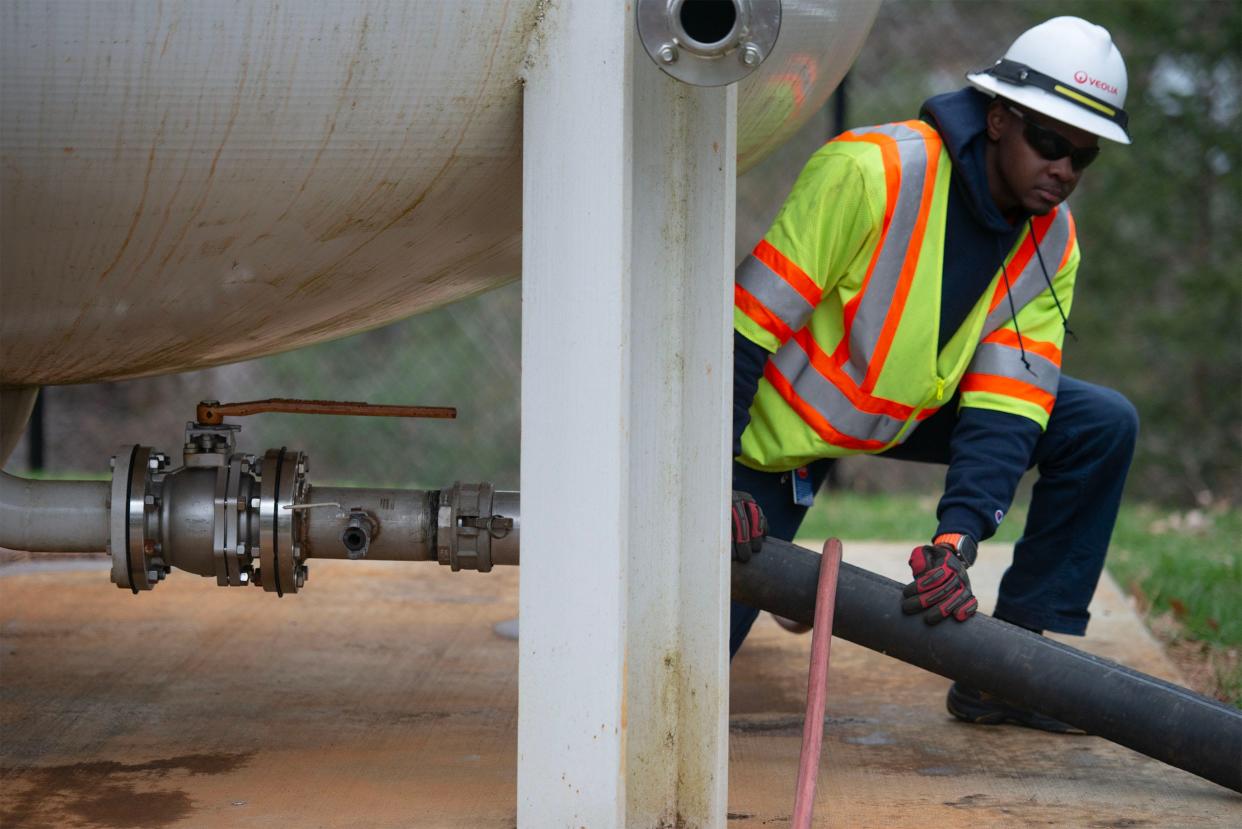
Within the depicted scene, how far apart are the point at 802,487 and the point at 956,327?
0.41 m

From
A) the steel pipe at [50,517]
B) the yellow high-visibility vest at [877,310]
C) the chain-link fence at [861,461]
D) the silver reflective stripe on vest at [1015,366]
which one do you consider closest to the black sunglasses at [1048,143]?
the yellow high-visibility vest at [877,310]

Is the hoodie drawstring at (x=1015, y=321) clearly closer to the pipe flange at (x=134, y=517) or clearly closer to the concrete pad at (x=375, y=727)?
the concrete pad at (x=375, y=727)

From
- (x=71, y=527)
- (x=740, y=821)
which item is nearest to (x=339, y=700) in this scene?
(x=71, y=527)

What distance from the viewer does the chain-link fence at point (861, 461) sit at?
6414 millimetres

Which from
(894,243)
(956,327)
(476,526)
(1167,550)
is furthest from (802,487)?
(1167,550)

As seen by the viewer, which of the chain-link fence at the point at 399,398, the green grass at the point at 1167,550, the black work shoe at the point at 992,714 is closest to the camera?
the black work shoe at the point at 992,714

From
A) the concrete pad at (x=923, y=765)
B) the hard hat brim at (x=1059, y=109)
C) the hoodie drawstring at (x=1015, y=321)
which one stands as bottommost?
the concrete pad at (x=923, y=765)

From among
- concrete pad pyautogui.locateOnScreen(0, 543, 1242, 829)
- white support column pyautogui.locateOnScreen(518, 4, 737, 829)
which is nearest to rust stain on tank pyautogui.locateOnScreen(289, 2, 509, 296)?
white support column pyautogui.locateOnScreen(518, 4, 737, 829)

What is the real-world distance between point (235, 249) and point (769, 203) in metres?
4.92

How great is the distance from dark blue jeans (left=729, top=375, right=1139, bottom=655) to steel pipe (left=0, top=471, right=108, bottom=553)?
111 cm

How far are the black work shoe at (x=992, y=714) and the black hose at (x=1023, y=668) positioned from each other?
37 cm

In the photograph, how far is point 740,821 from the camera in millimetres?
2156

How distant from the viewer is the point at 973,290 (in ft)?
8.43

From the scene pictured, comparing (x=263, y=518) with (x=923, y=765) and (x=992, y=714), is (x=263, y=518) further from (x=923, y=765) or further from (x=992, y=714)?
(x=992, y=714)
